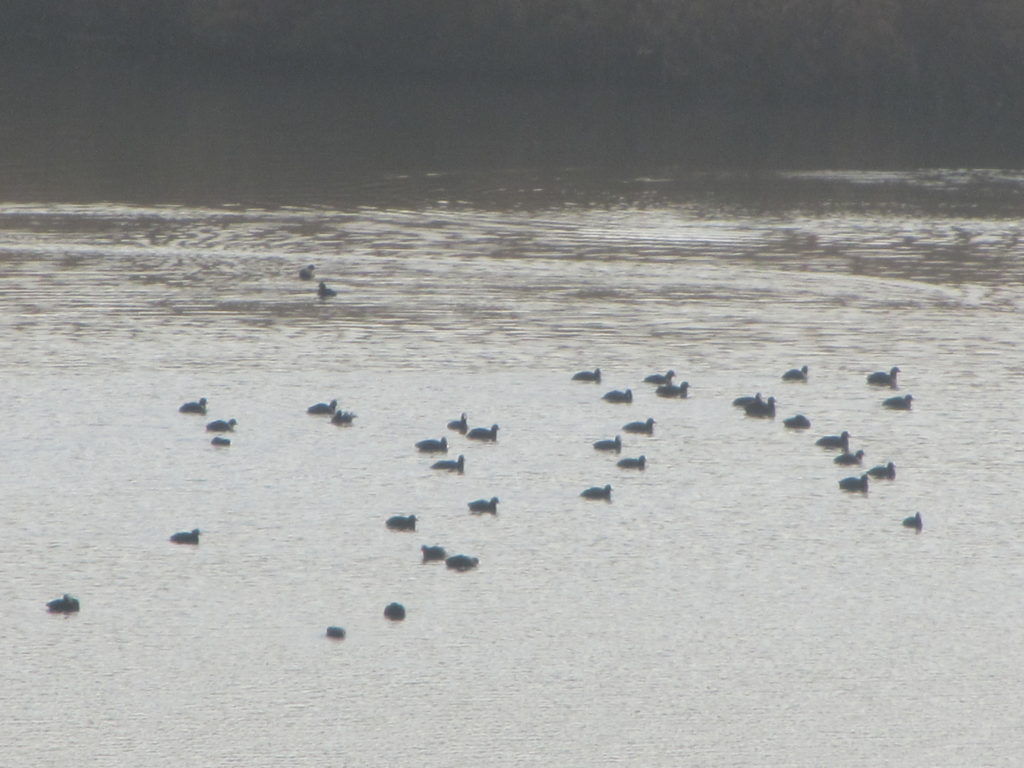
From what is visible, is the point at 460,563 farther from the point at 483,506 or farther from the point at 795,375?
the point at 795,375

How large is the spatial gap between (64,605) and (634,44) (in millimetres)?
66137

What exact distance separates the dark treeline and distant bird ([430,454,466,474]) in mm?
56710

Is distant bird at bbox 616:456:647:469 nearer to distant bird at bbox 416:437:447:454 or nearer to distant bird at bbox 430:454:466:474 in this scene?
distant bird at bbox 430:454:466:474

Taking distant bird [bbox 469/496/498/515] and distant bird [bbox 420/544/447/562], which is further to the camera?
distant bird [bbox 469/496/498/515]

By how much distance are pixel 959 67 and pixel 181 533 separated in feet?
204

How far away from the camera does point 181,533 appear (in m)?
26.3

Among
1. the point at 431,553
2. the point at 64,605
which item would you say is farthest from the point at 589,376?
the point at 64,605

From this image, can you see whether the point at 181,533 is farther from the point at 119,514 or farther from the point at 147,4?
the point at 147,4

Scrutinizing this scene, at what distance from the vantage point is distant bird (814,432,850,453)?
102 ft

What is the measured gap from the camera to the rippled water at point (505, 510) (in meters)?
21.5

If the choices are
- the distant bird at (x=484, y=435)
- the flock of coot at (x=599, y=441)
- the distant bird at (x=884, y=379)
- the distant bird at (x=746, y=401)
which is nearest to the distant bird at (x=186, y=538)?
the flock of coot at (x=599, y=441)

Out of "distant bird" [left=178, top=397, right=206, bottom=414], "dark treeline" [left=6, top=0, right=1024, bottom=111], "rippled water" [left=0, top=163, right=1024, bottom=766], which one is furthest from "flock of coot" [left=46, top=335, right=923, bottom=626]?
"dark treeline" [left=6, top=0, right=1024, bottom=111]

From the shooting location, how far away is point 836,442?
31.4 metres

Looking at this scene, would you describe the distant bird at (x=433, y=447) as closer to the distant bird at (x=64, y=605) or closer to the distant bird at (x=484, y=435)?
the distant bird at (x=484, y=435)
